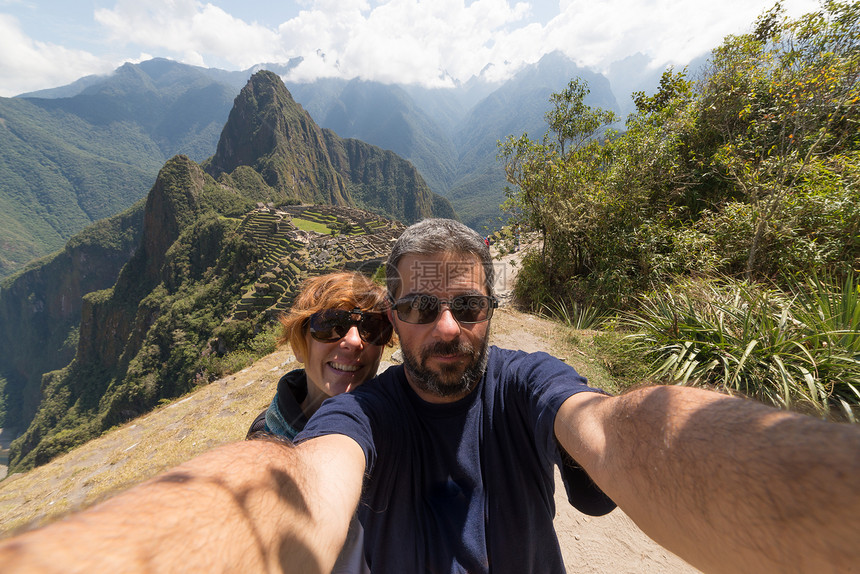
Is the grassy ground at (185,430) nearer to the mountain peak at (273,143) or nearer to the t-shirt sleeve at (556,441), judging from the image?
the t-shirt sleeve at (556,441)

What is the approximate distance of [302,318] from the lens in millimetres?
2189

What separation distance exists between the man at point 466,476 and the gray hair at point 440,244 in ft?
0.04

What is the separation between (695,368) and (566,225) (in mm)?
4549

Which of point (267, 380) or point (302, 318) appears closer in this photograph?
point (302, 318)

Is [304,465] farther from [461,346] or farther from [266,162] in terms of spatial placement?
[266,162]

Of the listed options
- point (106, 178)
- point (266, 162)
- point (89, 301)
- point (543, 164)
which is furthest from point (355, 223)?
point (106, 178)

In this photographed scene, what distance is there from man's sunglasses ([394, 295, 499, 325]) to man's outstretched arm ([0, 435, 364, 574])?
774 mm

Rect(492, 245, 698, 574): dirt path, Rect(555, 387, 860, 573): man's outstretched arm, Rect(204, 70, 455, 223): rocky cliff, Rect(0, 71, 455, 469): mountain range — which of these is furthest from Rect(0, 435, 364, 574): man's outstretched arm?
Rect(204, 70, 455, 223): rocky cliff

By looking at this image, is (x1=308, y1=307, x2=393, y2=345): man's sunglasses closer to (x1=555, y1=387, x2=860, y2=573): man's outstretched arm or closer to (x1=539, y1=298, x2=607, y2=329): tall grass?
(x1=555, y1=387, x2=860, y2=573): man's outstretched arm

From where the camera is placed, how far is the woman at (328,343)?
1.95 meters

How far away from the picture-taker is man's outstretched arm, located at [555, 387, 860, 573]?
52 cm

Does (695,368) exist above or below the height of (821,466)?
below

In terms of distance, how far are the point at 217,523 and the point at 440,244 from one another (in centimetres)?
132

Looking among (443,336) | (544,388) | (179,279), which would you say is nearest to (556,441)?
(544,388)
